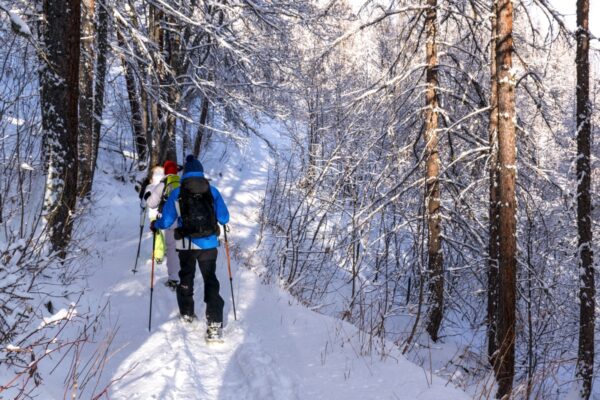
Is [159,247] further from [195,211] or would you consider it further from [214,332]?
[214,332]

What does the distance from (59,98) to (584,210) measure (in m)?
13.0

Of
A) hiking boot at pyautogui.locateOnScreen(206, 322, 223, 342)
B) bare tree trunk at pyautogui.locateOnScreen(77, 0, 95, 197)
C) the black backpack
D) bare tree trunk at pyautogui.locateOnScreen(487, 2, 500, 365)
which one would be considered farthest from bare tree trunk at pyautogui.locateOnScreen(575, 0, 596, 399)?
bare tree trunk at pyautogui.locateOnScreen(77, 0, 95, 197)

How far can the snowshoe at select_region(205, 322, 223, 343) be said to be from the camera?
19.4 ft

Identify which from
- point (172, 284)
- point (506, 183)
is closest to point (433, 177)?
point (506, 183)

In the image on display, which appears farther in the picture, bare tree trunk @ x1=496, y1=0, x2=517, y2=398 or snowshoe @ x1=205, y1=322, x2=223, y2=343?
bare tree trunk @ x1=496, y1=0, x2=517, y2=398

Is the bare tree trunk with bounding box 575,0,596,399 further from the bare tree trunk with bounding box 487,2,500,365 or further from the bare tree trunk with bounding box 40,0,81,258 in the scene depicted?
the bare tree trunk with bounding box 40,0,81,258

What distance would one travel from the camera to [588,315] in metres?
13.0

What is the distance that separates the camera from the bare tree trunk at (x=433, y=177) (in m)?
10.7

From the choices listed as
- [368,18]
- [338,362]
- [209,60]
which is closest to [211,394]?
[338,362]

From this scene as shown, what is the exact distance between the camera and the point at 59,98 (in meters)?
6.85

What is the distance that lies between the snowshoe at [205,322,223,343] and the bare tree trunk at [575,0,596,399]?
35.3 feet

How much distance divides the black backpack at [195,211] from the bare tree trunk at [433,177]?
5712 millimetres

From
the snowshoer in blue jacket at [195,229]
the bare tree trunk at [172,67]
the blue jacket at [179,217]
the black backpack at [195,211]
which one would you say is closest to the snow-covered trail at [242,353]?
the snowshoer in blue jacket at [195,229]

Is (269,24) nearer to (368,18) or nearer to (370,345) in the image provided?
(368,18)
